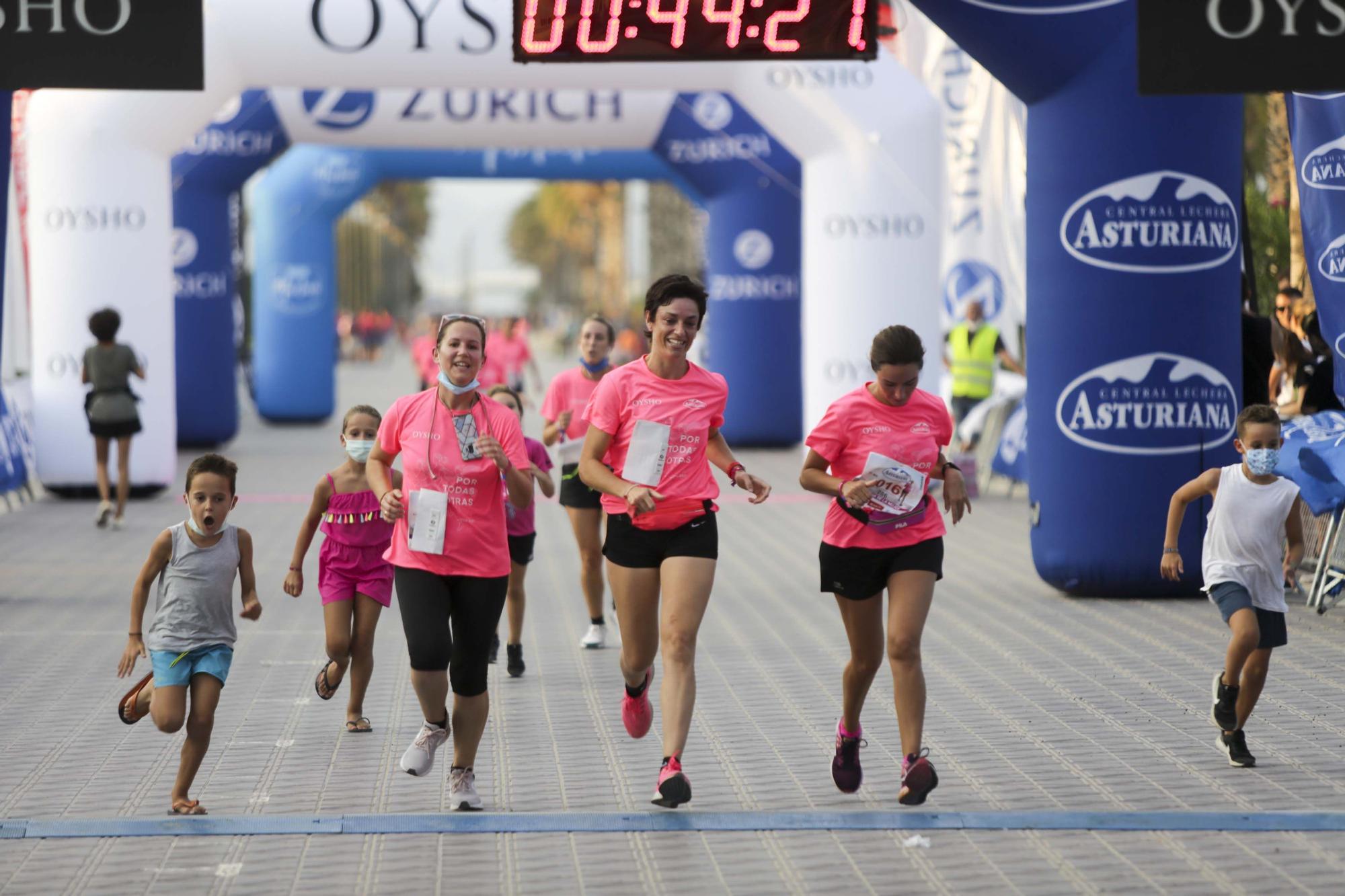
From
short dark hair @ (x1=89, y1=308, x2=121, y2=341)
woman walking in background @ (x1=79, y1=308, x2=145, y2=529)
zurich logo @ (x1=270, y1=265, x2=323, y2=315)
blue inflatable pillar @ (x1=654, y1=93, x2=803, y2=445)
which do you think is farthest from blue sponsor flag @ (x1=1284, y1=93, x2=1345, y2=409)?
zurich logo @ (x1=270, y1=265, x2=323, y2=315)

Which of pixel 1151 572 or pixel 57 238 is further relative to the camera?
pixel 57 238

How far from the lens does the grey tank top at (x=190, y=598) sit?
5793mm

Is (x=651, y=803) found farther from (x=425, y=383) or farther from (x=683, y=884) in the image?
(x=425, y=383)

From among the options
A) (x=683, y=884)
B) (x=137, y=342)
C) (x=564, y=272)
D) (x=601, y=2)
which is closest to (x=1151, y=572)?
(x=601, y=2)

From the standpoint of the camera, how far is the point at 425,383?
22.3 metres

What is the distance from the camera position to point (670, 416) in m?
6.14

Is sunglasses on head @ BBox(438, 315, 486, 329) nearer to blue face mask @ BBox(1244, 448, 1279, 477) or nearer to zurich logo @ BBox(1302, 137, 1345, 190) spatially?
blue face mask @ BBox(1244, 448, 1279, 477)

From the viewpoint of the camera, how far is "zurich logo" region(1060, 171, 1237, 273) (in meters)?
10.4

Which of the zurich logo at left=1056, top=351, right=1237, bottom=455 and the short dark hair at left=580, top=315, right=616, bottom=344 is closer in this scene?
the short dark hair at left=580, top=315, right=616, bottom=344

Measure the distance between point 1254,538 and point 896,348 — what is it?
1.60 m

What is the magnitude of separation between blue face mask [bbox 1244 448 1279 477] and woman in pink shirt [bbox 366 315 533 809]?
2.62 metres

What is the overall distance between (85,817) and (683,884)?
2.10 m

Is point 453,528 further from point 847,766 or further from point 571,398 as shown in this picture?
point 571,398

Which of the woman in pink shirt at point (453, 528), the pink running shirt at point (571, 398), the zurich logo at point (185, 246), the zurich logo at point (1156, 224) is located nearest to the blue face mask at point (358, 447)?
the woman in pink shirt at point (453, 528)
